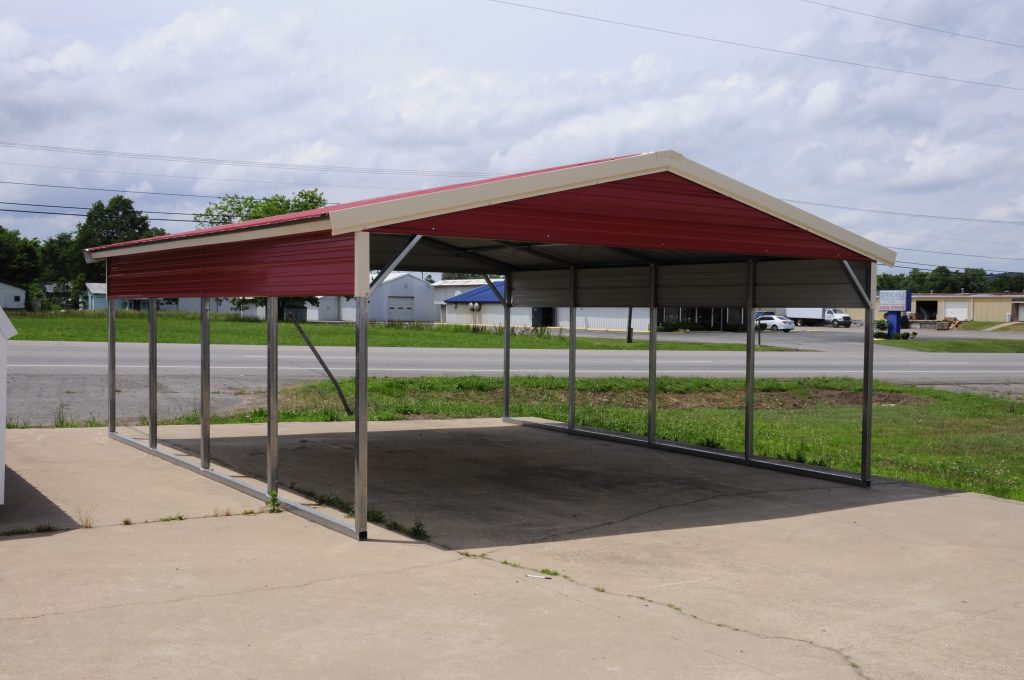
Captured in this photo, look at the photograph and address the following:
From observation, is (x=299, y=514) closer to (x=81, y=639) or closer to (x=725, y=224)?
(x=81, y=639)

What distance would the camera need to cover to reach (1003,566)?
8148mm

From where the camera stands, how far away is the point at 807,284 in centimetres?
1245

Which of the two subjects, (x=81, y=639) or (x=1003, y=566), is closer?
(x=81, y=639)

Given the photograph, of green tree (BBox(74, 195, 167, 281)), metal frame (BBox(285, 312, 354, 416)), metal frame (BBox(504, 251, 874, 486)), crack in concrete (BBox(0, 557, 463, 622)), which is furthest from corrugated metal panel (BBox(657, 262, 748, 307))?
green tree (BBox(74, 195, 167, 281))

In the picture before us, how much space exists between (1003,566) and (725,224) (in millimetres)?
4067

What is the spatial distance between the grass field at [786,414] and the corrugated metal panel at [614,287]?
2201 mm

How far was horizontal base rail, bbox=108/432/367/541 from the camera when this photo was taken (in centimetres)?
875

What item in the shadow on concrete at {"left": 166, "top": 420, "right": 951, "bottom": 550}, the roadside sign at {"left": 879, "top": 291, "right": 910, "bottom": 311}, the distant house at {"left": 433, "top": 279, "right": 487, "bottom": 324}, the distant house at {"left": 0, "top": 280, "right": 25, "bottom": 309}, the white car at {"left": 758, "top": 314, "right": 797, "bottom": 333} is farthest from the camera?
the distant house at {"left": 0, "top": 280, "right": 25, "bottom": 309}

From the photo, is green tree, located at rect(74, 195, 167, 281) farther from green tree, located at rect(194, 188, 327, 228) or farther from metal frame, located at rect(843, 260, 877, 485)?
metal frame, located at rect(843, 260, 877, 485)

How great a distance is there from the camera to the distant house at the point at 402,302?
77338 mm

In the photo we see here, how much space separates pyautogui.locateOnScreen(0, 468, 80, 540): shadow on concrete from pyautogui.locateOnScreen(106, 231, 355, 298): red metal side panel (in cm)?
262

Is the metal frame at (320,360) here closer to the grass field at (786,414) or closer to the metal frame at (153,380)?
the grass field at (786,414)

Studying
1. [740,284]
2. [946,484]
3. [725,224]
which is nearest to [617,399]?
[740,284]

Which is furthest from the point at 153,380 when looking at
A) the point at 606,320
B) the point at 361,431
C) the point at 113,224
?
the point at 113,224
